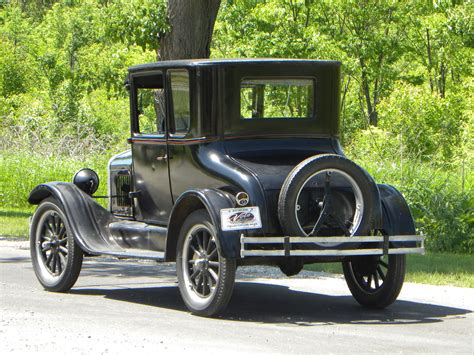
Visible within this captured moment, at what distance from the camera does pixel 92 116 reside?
45.7 meters

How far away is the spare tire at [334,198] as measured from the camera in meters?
8.70

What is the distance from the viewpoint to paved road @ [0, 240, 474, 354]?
750 cm

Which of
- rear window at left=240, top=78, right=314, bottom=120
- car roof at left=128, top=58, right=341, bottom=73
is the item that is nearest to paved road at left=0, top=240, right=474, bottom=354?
rear window at left=240, top=78, right=314, bottom=120

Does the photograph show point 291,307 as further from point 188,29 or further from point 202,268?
point 188,29

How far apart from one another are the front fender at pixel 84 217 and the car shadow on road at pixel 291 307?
1.84 ft

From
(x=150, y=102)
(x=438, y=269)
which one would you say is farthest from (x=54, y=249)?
(x=438, y=269)

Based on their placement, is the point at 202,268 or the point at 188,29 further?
the point at 188,29

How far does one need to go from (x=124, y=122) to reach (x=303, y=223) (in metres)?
37.9

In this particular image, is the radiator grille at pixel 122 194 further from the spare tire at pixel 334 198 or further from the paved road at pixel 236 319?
the spare tire at pixel 334 198

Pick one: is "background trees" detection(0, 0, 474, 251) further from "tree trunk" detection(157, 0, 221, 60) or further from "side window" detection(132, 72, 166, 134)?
"side window" detection(132, 72, 166, 134)

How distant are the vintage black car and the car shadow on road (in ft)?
0.93

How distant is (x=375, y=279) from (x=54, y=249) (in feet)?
10.5

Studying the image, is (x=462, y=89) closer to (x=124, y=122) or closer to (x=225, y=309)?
(x=124, y=122)

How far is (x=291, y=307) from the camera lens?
9672mm
